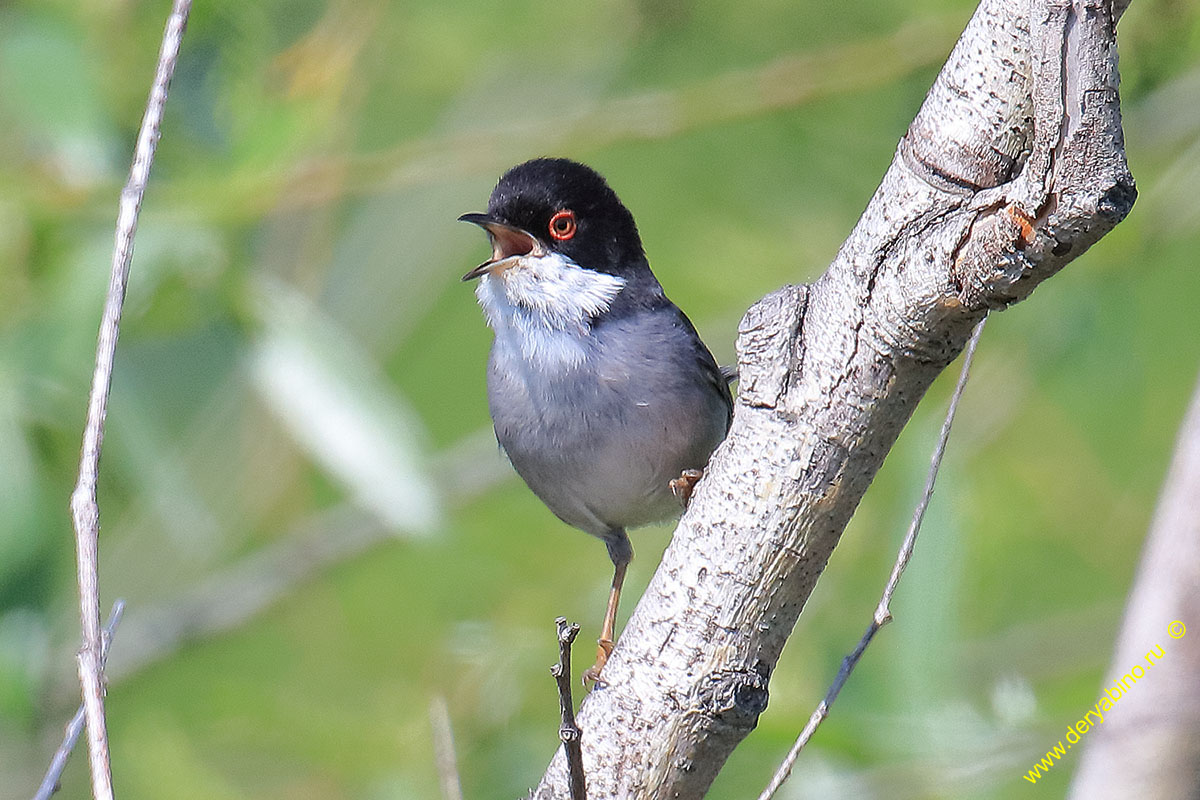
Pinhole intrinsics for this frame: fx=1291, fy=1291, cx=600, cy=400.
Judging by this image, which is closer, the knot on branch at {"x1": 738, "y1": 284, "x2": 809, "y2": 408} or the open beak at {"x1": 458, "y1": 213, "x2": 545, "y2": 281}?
the knot on branch at {"x1": 738, "y1": 284, "x2": 809, "y2": 408}

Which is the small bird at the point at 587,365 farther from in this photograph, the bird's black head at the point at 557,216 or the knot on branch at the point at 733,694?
the knot on branch at the point at 733,694

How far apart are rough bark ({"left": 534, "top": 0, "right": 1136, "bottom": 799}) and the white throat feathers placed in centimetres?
132

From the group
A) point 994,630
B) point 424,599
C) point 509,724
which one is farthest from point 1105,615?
point 424,599

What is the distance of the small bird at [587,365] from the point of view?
339 centimetres

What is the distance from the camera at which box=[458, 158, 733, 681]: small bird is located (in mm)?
3391

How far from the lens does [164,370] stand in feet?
14.9

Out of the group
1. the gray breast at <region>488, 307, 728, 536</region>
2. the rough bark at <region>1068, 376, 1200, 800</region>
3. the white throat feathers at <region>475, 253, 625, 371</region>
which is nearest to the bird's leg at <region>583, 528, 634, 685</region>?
the gray breast at <region>488, 307, 728, 536</region>

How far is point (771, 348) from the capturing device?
2104 mm

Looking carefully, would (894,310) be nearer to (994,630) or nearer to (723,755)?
(723,755)

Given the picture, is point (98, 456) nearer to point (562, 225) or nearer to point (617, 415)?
point (617, 415)

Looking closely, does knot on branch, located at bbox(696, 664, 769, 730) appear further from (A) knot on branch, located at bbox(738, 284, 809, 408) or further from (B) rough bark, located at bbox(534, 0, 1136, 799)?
(A) knot on branch, located at bbox(738, 284, 809, 408)

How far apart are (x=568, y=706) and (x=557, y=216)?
2.13 metres

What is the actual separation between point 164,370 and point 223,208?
0.93 m

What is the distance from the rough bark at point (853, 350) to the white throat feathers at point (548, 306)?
1324mm
